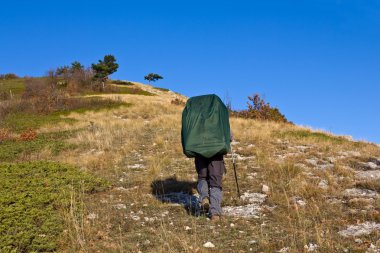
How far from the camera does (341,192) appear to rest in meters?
9.02

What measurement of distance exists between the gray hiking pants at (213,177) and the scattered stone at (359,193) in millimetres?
3310

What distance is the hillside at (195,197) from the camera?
20.0 feet

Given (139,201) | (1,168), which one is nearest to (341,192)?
(139,201)

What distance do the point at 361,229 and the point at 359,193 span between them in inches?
111

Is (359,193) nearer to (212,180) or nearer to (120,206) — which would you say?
(212,180)

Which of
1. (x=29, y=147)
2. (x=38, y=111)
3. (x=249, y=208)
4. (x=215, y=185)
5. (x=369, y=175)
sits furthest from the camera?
(x=38, y=111)

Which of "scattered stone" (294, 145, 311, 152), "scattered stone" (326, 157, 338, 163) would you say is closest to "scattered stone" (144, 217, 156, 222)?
"scattered stone" (326, 157, 338, 163)

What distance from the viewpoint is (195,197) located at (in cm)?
941

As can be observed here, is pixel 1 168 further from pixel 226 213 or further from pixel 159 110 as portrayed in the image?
pixel 159 110

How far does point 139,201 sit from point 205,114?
2.86 meters

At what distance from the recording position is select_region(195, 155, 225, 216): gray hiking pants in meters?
7.33

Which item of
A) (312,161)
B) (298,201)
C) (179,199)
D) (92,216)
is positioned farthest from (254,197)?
(312,161)

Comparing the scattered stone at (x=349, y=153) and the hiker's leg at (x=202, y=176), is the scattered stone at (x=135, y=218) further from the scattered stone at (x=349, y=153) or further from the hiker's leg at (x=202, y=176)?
the scattered stone at (x=349, y=153)

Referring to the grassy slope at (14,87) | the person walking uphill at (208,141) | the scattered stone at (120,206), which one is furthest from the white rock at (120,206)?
the grassy slope at (14,87)
